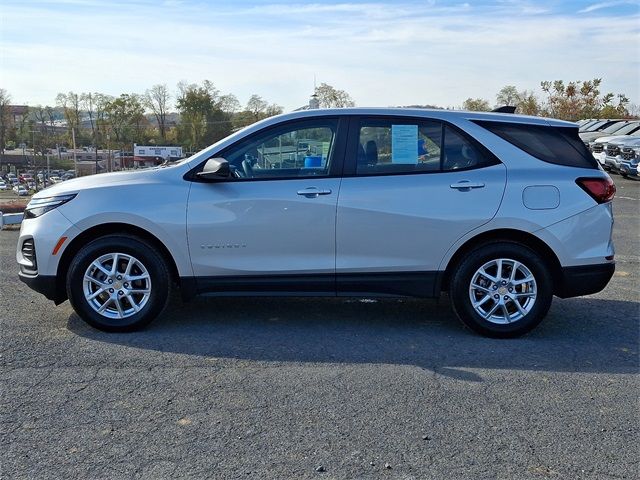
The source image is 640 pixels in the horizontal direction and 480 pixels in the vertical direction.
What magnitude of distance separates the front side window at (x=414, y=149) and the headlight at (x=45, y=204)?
91.0 inches

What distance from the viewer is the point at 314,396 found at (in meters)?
3.82

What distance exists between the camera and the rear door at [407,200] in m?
4.95

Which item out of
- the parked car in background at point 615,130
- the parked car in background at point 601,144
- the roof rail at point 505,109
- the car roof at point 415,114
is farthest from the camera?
the parked car in background at point 615,130

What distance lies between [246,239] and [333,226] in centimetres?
68

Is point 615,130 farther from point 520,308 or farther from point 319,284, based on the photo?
point 319,284

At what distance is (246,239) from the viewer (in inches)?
196

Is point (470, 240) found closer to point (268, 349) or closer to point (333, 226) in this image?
point (333, 226)

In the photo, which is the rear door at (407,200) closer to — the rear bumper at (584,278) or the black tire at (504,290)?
the black tire at (504,290)

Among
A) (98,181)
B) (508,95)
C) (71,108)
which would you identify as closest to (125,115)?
(71,108)

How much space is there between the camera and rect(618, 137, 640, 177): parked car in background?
21047mm

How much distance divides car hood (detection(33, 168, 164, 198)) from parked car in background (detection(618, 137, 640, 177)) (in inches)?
776

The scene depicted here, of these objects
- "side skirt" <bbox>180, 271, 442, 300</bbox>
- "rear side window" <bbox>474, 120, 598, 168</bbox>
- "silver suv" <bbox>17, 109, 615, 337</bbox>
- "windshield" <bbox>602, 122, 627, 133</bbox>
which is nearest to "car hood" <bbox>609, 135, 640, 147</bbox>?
"windshield" <bbox>602, 122, 627, 133</bbox>

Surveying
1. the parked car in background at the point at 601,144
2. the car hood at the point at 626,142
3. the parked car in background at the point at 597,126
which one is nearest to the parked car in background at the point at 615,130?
the parked car in background at the point at 597,126

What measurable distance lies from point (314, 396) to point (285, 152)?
2.09 m
